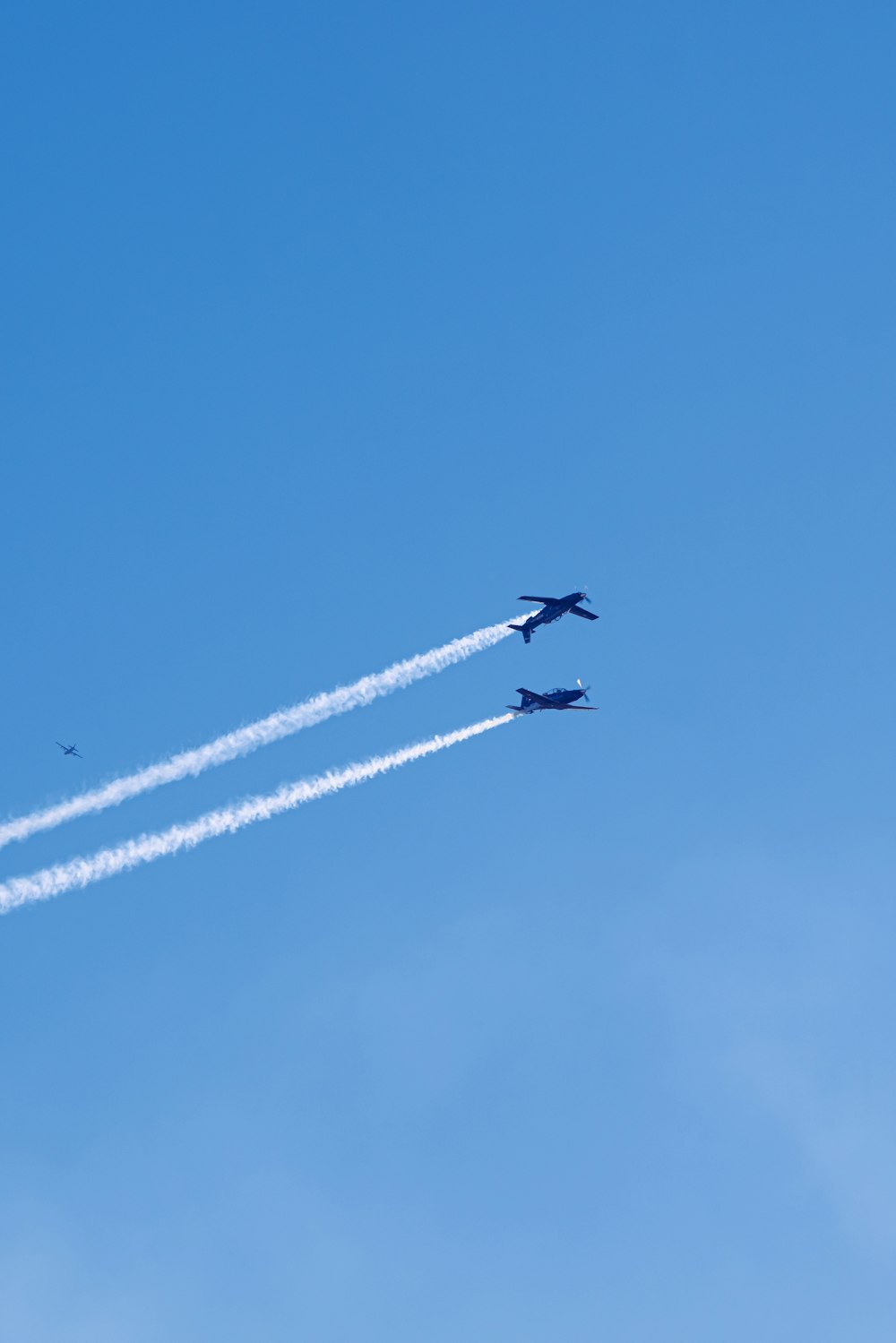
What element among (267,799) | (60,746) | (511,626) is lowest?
(267,799)

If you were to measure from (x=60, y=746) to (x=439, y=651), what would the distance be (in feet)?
142

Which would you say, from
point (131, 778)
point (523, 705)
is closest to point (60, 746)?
point (131, 778)

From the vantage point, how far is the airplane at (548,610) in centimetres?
16188

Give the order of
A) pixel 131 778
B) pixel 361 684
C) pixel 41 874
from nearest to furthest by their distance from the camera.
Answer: pixel 41 874
pixel 131 778
pixel 361 684

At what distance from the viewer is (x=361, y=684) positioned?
510 feet

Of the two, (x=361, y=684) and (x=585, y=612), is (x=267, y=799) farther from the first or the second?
(x=585, y=612)

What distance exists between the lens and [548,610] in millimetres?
162375

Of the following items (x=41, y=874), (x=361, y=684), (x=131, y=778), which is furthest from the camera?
(x=361, y=684)

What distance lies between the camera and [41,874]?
130625 millimetres

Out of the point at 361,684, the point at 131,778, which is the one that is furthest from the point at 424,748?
the point at 131,778

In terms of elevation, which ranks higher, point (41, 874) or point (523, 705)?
point (523, 705)

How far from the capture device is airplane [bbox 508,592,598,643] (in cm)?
16188

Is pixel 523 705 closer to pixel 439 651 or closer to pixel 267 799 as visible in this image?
pixel 439 651

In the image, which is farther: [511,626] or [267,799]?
[511,626]
